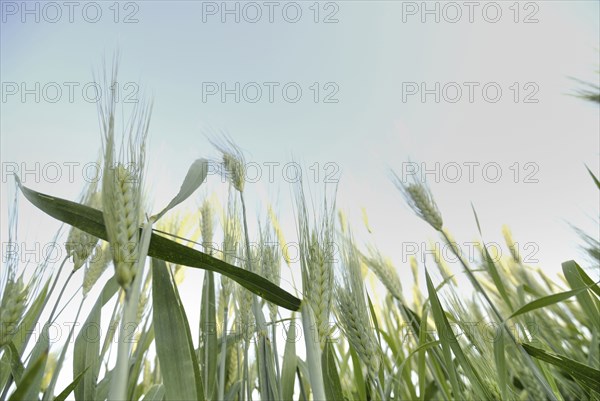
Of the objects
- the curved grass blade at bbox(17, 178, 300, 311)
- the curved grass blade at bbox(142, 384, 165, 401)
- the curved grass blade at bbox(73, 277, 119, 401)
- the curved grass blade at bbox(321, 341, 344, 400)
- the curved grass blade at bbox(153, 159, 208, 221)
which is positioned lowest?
the curved grass blade at bbox(142, 384, 165, 401)

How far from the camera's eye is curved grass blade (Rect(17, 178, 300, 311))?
602 mm

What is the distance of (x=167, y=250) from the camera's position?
0.60 meters

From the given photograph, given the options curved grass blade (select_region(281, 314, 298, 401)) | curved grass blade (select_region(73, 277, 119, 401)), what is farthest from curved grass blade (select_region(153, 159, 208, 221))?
curved grass blade (select_region(281, 314, 298, 401))

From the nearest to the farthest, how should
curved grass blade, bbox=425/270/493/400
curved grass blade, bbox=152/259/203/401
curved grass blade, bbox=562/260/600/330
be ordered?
curved grass blade, bbox=152/259/203/401, curved grass blade, bbox=425/270/493/400, curved grass blade, bbox=562/260/600/330

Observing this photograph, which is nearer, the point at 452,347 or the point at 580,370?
the point at 580,370

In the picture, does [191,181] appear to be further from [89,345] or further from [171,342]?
[89,345]

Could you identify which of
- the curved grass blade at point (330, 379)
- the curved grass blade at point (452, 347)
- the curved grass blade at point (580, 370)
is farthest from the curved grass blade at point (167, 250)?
the curved grass blade at point (580, 370)

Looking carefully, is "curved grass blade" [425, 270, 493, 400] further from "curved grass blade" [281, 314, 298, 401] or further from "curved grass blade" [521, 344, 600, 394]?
"curved grass blade" [281, 314, 298, 401]

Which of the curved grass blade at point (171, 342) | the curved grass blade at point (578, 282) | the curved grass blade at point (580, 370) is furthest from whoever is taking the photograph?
the curved grass blade at point (578, 282)

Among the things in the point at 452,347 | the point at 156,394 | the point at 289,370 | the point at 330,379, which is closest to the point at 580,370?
the point at 452,347

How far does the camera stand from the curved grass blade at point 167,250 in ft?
1.97

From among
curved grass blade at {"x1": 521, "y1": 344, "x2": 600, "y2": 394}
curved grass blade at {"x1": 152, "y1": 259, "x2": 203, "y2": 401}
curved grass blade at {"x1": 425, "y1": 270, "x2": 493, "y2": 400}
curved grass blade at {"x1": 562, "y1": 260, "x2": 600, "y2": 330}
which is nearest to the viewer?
curved grass blade at {"x1": 152, "y1": 259, "x2": 203, "y2": 401}

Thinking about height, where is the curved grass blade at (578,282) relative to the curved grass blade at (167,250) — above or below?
below

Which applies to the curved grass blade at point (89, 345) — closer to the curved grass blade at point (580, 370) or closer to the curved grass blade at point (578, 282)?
the curved grass blade at point (580, 370)
